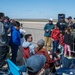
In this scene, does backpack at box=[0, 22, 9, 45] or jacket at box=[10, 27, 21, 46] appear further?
jacket at box=[10, 27, 21, 46]

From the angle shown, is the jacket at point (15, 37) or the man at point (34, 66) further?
the jacket at point (15, 37)

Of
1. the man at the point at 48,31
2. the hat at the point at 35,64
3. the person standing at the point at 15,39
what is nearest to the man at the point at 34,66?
the hat at the point at 35,64

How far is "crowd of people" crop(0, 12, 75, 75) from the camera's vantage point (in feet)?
10.1

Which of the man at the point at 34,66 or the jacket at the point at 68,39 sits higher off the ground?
the man at the point at 34,66

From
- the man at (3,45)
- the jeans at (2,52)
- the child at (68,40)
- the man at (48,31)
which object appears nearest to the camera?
the man at (3,45)

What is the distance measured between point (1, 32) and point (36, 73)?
513cm

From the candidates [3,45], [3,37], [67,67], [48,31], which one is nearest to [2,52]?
[3,45]

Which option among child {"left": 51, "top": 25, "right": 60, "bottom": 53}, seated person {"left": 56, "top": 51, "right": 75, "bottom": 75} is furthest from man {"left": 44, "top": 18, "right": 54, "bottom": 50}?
seated person {"left": 56, "top": 51, "right": 75, "bottom": 75}

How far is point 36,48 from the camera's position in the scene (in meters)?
Answer: 6.78

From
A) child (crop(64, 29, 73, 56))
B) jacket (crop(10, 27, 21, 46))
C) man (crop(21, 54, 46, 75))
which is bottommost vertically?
child (crop(64, 29, 73, 56))

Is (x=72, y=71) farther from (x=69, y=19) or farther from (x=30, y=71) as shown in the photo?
(x=69, y=19)

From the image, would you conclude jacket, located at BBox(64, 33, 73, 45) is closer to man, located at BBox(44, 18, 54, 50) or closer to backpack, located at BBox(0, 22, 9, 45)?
man, located at BBox(44, 18, 54, 50)

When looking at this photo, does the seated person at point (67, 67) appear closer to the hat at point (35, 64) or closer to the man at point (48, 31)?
the hat at point (35, 64)

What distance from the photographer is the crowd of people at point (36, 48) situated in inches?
121
